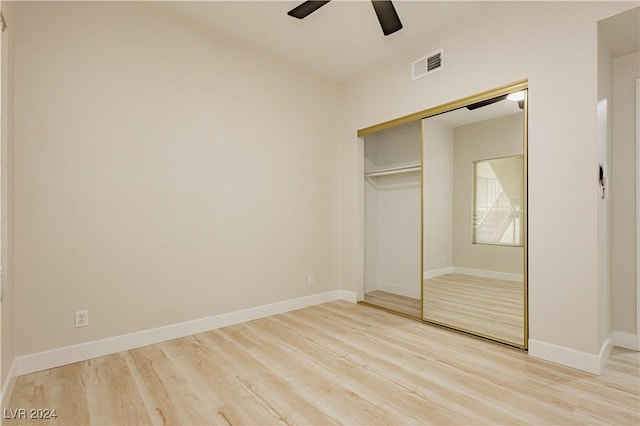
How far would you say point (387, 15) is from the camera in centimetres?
240

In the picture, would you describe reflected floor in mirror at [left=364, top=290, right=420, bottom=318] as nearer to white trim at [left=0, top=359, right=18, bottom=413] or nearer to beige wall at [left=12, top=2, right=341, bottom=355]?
beige wall at [left=12, top=2, right=341, bottom=355]

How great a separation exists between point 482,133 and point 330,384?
247 centimetres

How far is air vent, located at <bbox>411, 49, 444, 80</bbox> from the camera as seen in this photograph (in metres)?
3.23

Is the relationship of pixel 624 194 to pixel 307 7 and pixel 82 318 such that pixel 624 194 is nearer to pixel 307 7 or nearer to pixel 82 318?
pixel 307 7

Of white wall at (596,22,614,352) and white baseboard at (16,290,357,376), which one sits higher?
white wall at (596,22,614,352)

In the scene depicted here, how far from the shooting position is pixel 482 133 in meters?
3.00

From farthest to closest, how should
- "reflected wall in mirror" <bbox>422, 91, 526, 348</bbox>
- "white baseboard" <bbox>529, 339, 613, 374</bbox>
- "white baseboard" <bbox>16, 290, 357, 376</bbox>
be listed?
"reflected wall in mirror" <bbox>422, 91, 526, 348</bbox>
"white baseboard" <bbox>16, 290, 357, 376</bbox>
"white baseboard" <bbox>529, 339, 613, 374</bbox>

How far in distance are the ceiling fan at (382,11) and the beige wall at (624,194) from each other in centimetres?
190

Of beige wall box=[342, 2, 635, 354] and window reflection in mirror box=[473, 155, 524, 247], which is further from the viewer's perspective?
window reflection in mirror box=[473, 155, 524, 247]

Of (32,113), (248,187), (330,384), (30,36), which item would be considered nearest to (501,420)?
(330,384)

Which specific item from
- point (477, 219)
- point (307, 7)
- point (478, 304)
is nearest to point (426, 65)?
point (307, 7)

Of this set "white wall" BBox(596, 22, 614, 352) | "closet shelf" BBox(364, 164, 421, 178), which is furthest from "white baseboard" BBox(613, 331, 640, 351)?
"closet shelf" BBox(364, 164, 421, 178)
